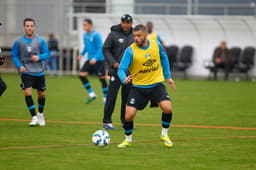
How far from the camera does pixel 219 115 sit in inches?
562

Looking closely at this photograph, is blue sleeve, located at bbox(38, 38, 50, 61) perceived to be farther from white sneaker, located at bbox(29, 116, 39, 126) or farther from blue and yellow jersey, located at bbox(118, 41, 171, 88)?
blue and yellow jersey, located at bbox(118, 41, 171, 88)

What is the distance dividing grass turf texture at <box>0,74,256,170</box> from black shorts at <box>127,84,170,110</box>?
746mm

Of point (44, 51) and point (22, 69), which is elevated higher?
point (44, 51)

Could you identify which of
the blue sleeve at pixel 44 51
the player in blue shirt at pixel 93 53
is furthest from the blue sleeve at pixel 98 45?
the blue sleeve at pixel 44 51

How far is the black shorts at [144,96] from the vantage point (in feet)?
30.3

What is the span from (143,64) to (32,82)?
139 inches

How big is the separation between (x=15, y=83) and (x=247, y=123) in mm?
14608

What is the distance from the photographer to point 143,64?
922 cm

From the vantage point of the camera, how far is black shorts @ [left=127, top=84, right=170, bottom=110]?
30.3 ft

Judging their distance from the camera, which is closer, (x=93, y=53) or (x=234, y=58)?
(x=93, y=53)

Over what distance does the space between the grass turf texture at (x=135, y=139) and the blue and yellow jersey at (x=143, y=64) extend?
1120 millimetres

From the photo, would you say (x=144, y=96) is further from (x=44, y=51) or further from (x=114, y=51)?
(x=44, y=51)

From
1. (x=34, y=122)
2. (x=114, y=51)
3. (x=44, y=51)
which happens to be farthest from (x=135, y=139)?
(x=44, y=51)

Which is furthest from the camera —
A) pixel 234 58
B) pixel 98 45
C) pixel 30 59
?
pixel 234 58
